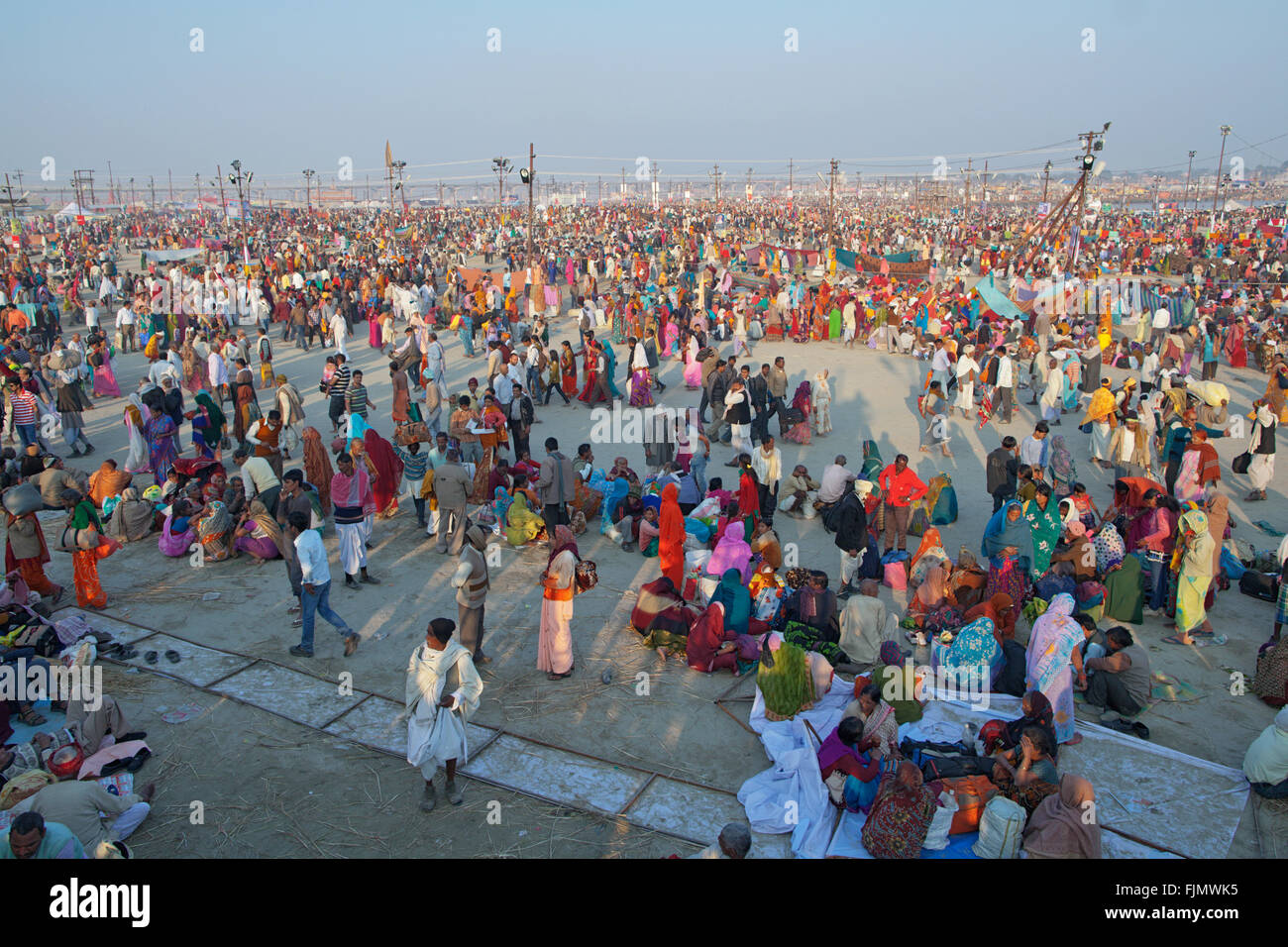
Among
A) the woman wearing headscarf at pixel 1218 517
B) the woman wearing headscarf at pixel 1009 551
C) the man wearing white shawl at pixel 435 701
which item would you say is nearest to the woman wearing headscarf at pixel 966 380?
the woman wearing headscarf at pixel 1009 551

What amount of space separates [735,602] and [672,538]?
1269 millimetres

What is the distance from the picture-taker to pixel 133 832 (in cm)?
492

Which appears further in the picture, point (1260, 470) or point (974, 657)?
point (1260, 470)

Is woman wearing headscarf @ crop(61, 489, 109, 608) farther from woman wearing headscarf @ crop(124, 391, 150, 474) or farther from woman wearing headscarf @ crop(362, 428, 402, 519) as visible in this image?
woman wearing headscarf @ crop(124, 391, 150, 474)

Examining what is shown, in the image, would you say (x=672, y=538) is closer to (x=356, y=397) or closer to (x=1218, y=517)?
(x=1218, y=517)

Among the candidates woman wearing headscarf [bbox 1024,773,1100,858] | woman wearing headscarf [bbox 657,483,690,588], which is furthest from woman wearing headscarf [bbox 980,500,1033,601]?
woman wearing headscarf [bbox 1024,773,1100,858]

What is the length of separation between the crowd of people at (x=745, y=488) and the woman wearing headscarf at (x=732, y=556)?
0.03m

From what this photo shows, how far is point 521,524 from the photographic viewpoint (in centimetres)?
924

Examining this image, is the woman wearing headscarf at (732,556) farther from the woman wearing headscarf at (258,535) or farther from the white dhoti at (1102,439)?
the white dhoti at (1102,439)

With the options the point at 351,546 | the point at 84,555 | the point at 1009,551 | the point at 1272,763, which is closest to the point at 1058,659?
the point at 1272,763

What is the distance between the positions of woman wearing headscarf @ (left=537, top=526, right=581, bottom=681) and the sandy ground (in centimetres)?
14

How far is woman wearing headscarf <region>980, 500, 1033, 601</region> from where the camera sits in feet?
23.7

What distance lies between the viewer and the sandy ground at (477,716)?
494 centimetres

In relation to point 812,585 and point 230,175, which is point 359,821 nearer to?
point 812,585
